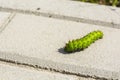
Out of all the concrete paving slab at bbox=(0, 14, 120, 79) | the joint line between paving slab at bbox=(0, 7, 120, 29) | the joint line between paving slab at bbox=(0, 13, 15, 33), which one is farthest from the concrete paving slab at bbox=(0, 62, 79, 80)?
the joint line between paving slab at bbox=(0, 7, 120, 29)

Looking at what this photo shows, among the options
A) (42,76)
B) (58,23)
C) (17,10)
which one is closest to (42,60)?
(42,76)

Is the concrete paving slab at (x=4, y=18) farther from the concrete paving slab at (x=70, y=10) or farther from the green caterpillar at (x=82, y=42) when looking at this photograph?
the green caterpillar at (x=82, y=42)

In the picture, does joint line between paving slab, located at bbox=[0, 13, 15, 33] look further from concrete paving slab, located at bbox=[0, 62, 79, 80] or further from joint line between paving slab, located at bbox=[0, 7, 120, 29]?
concrete paving slab, located at bbox=[0, 62, 79, 80]

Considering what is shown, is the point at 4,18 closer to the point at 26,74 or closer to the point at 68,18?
the point at 68,18

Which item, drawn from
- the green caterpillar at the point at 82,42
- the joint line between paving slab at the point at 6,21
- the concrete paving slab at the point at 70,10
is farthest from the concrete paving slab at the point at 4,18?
the green caterpillar at the point at 82,42

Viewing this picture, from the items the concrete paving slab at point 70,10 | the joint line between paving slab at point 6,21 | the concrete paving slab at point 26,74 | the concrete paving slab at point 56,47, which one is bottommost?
the concrete paving slab at point 26,74
